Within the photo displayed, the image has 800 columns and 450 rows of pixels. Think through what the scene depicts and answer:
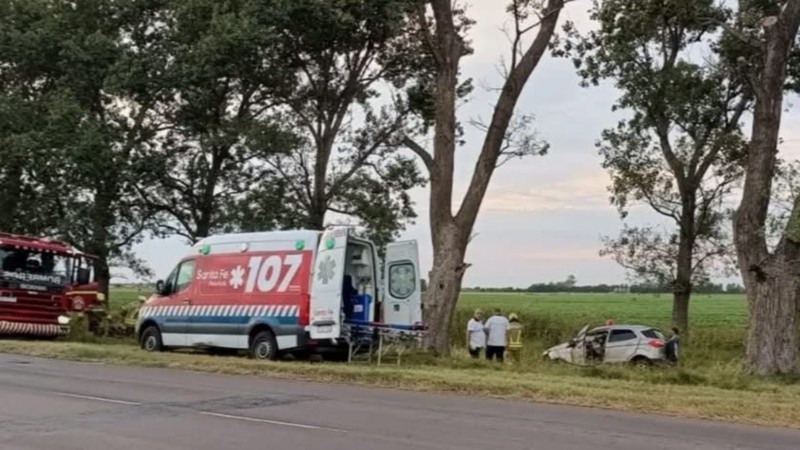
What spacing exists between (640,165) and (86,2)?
2109 centimetres

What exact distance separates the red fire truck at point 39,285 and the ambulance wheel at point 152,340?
445cm

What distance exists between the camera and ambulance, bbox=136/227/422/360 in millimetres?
18672

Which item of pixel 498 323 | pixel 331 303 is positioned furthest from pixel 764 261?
pixel 331 303

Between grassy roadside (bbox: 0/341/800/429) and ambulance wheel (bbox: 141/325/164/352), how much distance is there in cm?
130

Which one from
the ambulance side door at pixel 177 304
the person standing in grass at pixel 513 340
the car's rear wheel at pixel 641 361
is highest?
the ambulance side door at pixel 177 304

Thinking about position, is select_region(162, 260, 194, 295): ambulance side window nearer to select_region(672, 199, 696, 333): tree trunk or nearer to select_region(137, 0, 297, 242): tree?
select_region(137, 0, 297, 242): tree

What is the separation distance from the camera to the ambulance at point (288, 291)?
61.3 feet

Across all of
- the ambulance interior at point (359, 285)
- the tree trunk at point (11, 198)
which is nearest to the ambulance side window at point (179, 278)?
the ambulance interior at point (359, 285)

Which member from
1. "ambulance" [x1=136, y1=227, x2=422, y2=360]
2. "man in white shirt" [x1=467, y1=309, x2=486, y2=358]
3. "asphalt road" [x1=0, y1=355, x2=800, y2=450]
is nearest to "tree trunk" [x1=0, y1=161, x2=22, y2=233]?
"ambulance" [x1=136, y1=227, x2=422, y2=360]

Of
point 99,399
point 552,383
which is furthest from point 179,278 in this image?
point 552,383

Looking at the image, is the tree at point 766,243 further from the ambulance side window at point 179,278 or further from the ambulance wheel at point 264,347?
the ambulance side window at point 179,278

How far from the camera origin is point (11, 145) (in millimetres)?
32312

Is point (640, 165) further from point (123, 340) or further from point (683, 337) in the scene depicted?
point (123, 340)

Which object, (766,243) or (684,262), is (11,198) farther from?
(766,243)
